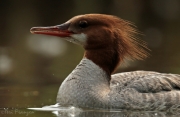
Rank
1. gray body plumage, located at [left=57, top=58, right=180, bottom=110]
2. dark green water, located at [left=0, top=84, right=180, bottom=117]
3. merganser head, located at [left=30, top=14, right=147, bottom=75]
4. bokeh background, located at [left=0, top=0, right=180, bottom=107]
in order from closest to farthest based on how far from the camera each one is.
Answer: dark green water, located at [left=0, top=84, right=180, bottom=117]
gray body plumage, located at [left=57, top=58, right=180, bottom=110]
merganser head, located at [left=30, top=14, right=147, bottom=75]
bokeh background, located at [left=0, top=0, right=180, bottom=107]

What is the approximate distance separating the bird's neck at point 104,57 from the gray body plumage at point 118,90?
74 millimetres

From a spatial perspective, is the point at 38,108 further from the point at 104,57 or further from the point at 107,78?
the point at 104,57

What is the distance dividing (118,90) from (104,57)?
2.18ft

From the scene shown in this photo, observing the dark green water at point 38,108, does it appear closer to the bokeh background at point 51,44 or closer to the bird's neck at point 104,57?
the bokeh background at point 51,44

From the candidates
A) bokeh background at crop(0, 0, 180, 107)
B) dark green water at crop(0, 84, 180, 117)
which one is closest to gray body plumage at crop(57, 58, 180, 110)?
dark green water at crop(0, 84, 180, 117)

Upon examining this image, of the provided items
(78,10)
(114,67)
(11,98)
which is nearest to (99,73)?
(114,67)

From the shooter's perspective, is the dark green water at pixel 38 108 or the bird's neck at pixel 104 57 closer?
the dark green water at pixel 38 108

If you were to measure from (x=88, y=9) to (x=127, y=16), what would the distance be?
5.82 ft

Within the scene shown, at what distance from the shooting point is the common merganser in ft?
31.8

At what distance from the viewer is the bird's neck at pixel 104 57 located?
10086 mm

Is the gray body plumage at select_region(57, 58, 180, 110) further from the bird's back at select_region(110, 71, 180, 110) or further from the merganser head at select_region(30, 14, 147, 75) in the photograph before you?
the merganser head at select_region(30, 14, 147, 75)

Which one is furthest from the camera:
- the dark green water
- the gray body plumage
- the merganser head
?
the merganser head

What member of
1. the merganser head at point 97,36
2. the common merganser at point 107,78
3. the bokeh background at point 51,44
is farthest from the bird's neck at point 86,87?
the bokeh background at point 51,44

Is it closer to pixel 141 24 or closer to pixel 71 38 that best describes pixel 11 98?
pixel 71 38
